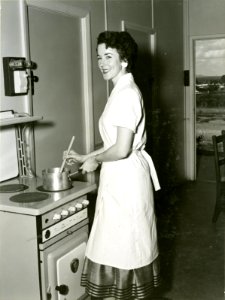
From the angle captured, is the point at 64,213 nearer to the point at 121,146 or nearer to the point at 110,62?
the point at 121,146

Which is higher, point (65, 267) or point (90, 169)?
point (90, 169)

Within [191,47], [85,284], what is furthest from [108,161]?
[191,47]

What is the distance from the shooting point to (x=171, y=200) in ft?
15.1

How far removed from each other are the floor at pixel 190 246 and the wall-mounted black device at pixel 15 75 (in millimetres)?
1524

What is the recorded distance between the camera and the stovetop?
5.94 ft

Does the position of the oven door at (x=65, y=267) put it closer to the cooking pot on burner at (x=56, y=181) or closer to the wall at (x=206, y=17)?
the cooking pot on burner at (x=56, y=181)

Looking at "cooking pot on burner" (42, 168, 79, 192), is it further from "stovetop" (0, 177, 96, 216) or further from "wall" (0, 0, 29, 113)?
"wall" (0, 0, 29, 113)

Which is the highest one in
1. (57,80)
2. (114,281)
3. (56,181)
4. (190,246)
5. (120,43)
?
(120,43)

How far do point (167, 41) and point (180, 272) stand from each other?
2.73 meters

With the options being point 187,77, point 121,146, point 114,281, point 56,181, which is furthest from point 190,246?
point 187,77

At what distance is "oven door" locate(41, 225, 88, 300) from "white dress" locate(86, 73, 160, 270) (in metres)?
0.12

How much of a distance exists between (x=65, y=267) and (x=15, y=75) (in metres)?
1.09

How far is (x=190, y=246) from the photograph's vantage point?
3350mm

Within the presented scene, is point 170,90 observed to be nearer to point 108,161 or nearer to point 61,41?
point 61,41
